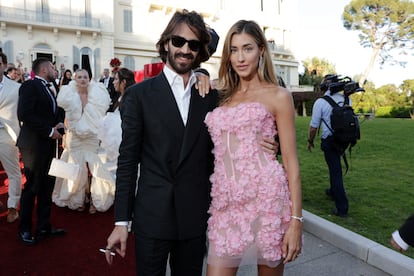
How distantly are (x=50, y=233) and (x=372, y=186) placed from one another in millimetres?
5358

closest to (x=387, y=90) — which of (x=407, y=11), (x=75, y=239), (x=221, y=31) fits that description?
(x=407, y=11)

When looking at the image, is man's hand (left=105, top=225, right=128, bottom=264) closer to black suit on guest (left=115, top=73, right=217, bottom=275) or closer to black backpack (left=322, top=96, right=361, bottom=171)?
black suit on guest (left=115, top=73, right=217, bottom=275)

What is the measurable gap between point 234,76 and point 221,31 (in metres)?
35.8

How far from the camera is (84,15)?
28.3 metres

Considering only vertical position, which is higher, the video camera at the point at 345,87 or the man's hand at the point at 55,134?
the video camera at the point at 345,87

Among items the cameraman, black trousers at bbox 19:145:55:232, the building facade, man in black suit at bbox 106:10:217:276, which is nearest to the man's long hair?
man in black suit at bbox 106:10:217:276

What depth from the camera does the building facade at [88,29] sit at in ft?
84.9

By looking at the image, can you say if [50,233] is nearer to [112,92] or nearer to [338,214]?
[338,214]

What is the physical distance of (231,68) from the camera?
2.27 meters

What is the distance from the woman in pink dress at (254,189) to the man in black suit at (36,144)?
2.84 meters

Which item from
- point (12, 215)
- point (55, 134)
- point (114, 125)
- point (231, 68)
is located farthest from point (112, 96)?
point (231, 68)

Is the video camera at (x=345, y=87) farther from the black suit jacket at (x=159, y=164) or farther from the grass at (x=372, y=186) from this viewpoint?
the black suit jacket at (x=159, y=164)

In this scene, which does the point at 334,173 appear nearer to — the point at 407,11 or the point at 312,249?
the point at 312,249

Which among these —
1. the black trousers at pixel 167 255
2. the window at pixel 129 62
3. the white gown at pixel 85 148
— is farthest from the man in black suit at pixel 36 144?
the window at pixel 129 62
